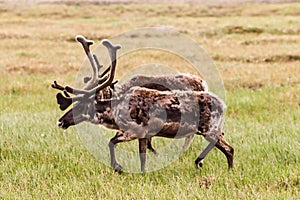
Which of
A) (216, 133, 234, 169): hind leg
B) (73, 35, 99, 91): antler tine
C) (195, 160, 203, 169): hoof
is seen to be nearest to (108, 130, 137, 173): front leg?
(73, 35, 99, 91): antler tine

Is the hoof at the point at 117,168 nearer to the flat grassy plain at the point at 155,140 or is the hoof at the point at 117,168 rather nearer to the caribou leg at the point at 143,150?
the flat grassy plain at the point at 155,140

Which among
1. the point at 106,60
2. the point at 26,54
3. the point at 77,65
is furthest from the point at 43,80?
the point at 26,54

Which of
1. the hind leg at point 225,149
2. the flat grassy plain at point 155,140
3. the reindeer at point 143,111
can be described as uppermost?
the reindeer at point 143,111

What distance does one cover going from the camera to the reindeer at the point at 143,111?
228 inches

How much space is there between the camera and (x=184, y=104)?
19.0 ft

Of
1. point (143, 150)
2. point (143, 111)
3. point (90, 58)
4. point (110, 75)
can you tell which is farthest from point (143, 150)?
point (90, 58)

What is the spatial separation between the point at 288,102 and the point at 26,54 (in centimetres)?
1186

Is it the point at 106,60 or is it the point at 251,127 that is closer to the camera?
the point at 251,127

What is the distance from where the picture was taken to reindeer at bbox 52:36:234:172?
19.0 ft

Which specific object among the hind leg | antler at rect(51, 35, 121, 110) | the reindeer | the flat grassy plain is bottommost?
the flat grassy plain

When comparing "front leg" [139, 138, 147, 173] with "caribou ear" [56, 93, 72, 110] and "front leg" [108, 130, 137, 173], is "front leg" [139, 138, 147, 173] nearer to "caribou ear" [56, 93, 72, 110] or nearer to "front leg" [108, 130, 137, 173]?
"front leg" [108, 130, 137, 173]

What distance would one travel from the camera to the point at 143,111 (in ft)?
19.1

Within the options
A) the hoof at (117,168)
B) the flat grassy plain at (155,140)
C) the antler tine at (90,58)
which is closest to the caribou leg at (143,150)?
the flat grassy plain at (155,140)

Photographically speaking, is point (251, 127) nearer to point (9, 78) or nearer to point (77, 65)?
point (9, 78)
